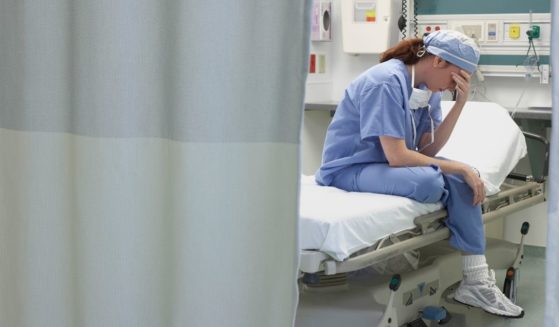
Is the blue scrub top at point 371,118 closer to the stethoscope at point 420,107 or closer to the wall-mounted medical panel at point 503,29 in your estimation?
the stethoscope at point 420,107

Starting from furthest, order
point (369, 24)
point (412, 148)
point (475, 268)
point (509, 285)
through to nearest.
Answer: point (369, 24) < point (509, 285) < point (412, 148) < point (475, 268)

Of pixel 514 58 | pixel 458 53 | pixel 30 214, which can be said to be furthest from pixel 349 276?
pixel 514 58

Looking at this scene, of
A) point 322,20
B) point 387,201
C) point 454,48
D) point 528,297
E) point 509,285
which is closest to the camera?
point 387,201

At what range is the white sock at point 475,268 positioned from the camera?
349cm

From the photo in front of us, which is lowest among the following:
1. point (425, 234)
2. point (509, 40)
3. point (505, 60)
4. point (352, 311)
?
point (352, 311)

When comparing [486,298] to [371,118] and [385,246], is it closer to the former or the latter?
[385,246]

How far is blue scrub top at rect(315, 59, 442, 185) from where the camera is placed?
3246mm

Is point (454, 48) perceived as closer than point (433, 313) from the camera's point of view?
No

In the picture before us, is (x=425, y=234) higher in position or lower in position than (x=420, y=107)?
lower

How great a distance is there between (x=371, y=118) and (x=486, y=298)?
968mm

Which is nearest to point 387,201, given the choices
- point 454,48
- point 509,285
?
point 454,48

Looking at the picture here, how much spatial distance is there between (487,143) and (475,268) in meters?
0.76

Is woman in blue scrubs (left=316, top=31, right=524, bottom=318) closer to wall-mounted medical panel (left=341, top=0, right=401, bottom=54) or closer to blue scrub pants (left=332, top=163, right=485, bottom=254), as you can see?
blue scrub pants (left=332, top=163, right=485, bottom=254)

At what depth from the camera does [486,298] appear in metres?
3.51
